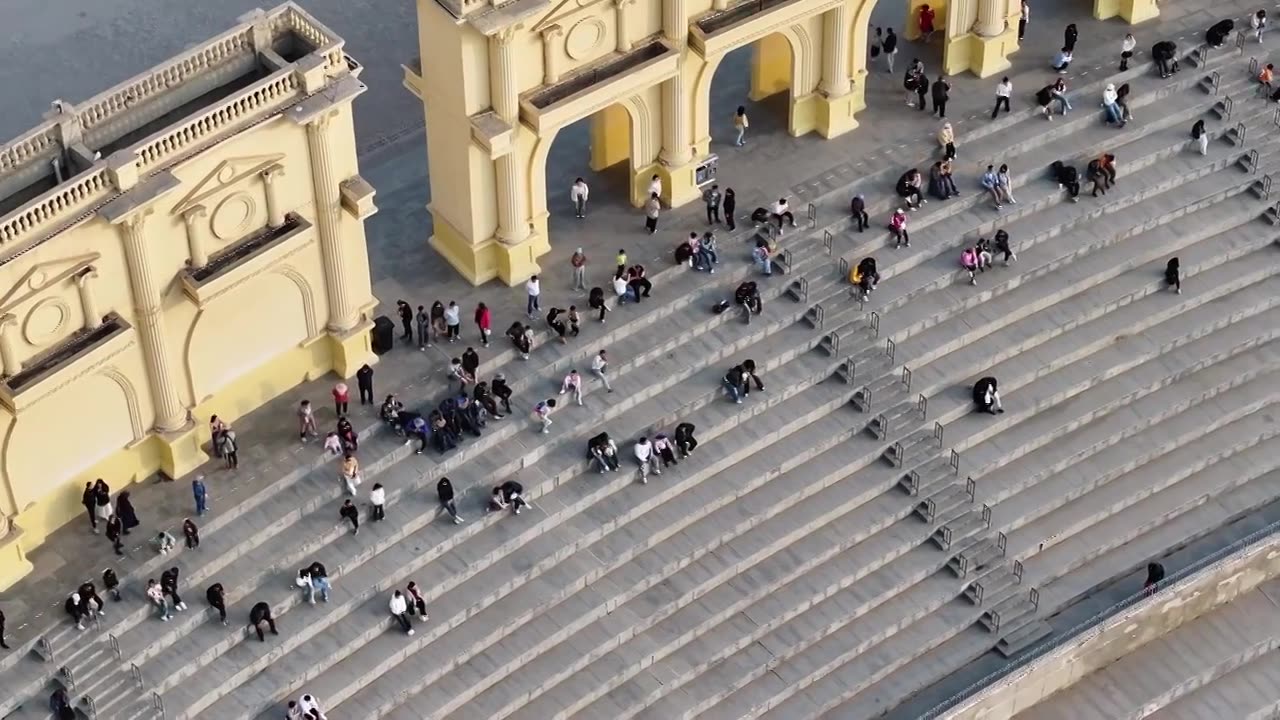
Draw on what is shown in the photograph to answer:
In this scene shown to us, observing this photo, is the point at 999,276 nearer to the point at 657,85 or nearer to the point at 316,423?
the point at 657,85

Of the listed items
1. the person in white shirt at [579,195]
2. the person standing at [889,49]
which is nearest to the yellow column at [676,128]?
the person in white shirt at [579,195]

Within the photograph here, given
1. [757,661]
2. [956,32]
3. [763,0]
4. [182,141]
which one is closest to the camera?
[182,141]

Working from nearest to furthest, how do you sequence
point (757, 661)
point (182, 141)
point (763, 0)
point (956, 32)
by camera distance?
point (182, 141) → point (757, 661) → point (763, 0) → point (956, 32)

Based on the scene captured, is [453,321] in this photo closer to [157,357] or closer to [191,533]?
[157,357]

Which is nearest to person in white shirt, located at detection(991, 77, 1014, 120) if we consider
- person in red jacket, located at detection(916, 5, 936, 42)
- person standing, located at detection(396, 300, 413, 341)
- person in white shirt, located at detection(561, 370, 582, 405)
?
person in red jacket, located at detection(916, 5, 936, 42)

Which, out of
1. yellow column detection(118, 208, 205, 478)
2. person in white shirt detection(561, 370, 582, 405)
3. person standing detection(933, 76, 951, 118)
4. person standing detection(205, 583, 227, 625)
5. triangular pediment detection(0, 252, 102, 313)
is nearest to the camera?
triangular pediment detection(0, 252, 102, 313)

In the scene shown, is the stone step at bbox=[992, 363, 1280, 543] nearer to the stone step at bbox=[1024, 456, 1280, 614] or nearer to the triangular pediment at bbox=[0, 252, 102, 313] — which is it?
the stone step at bbox=[1024, 456, 1280, 614]

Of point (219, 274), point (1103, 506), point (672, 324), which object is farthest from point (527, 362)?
point (1103, 506)
